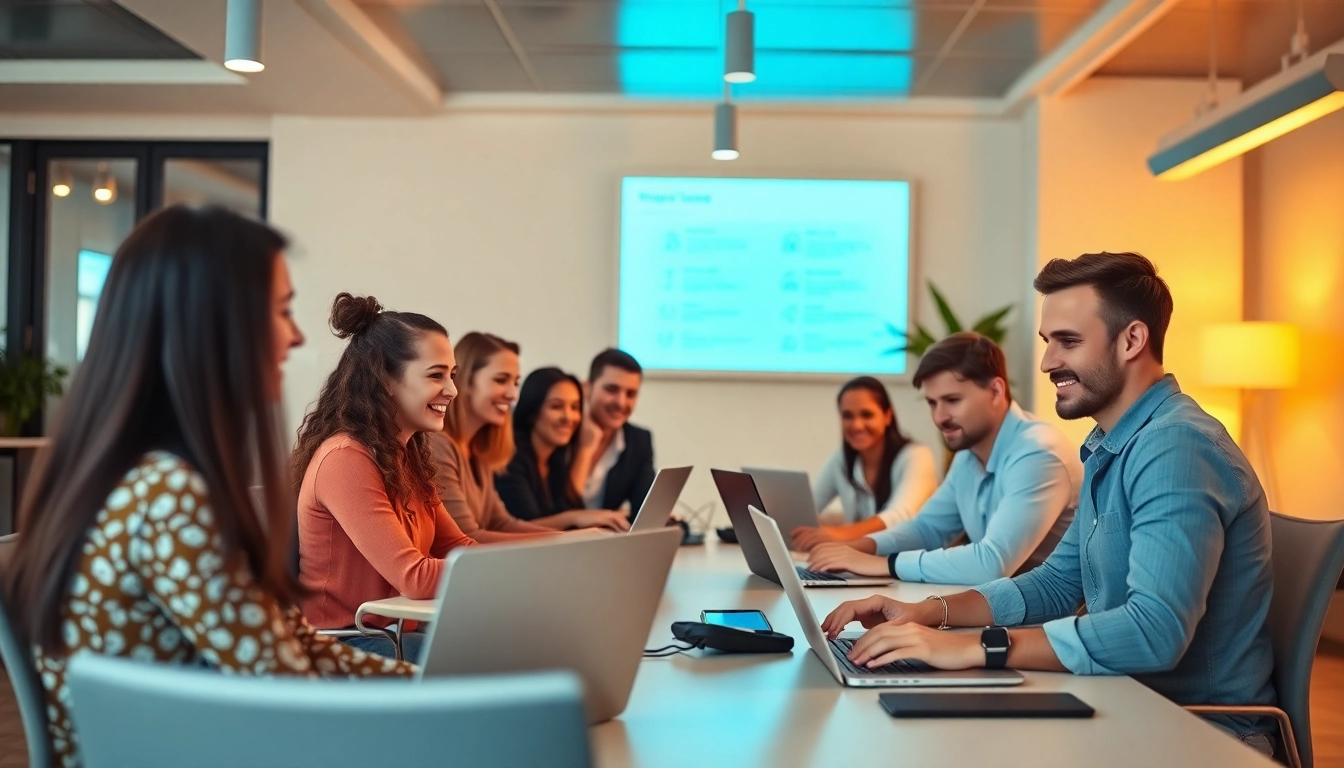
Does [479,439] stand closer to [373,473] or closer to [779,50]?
[373,473]

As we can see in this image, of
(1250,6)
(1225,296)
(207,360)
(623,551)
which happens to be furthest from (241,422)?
(1225,296)

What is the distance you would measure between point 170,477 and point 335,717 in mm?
481

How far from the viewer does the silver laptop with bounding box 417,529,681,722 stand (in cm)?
117

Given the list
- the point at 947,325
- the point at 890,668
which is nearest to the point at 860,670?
the point at 890,668

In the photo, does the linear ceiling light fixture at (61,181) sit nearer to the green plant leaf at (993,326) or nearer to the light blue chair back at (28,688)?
Answer: the green plant leaf at (993,326)

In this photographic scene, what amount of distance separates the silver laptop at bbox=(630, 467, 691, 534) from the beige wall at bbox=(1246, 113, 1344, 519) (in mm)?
3287

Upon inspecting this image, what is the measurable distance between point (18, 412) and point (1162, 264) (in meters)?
5.55

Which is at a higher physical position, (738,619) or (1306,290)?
(1306,290)

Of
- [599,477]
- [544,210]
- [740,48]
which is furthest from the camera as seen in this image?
[544,210]

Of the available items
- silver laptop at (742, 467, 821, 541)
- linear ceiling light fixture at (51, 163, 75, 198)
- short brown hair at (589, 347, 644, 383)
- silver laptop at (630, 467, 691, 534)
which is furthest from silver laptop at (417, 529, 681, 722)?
linear ceiling light fixture at (51, 163, 75, 198)

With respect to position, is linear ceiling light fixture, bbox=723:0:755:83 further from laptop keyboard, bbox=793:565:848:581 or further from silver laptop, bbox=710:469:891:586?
laptop keyboard, bbox=793:565:848:581

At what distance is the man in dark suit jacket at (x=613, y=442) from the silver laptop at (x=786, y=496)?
3.72 ft

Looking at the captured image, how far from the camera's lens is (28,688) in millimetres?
1345

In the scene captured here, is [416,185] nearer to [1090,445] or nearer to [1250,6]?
[1250,6]
